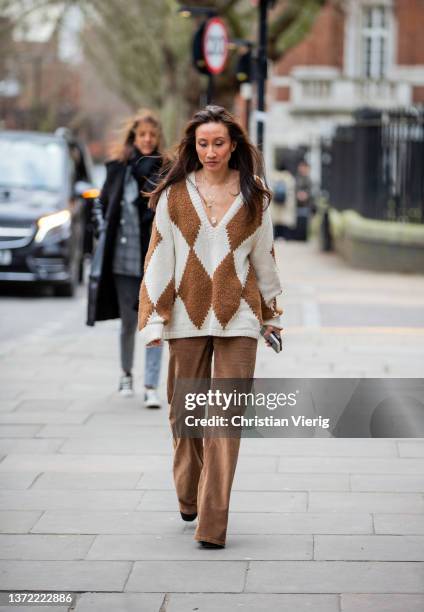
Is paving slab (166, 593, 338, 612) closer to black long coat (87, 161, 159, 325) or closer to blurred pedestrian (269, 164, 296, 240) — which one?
black long coat (87, 161, 159, 325)

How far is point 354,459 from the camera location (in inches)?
276

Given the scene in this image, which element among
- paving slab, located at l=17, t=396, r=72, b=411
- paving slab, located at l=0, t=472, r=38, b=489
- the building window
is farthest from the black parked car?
the building window

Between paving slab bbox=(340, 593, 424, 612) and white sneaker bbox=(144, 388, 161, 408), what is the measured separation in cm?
395

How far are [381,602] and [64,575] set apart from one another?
3.59 ft

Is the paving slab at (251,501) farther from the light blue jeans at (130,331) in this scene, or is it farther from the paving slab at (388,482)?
the light blue jeans at (130,331)

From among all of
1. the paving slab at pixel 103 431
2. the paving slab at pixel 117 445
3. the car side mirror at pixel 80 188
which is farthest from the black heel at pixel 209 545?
the car side mirror at pixel 80 188

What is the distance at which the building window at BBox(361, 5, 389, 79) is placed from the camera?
46.6 m

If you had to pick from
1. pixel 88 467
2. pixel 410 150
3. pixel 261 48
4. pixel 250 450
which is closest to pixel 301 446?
pixel 250 450

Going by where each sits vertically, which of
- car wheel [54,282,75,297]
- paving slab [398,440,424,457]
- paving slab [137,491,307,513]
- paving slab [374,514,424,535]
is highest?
paving slab [374,514,424,535]

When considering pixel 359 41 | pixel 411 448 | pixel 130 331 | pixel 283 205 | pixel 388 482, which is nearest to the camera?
pixel 388 482

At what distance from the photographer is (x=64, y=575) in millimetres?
4879

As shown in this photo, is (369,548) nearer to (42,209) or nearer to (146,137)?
(146,137)

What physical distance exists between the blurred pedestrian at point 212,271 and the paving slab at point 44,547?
17.7 inches

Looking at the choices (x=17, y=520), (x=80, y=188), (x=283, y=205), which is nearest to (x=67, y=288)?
(x=80, y=188)
